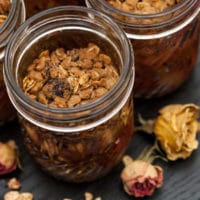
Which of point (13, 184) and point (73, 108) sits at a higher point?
point (73, 108)

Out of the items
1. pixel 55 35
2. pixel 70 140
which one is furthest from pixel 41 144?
pixel 55 35

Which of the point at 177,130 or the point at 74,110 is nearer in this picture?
the point at 74,110

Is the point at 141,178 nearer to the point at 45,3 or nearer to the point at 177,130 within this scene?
the point at 177,130

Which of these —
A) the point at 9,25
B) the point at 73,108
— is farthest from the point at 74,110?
the point at 9,25

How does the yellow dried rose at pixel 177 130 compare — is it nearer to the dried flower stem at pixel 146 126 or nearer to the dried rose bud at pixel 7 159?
the dried flower stem at pixel 146 126

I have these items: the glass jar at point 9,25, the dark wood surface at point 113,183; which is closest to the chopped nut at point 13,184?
the dark wood surface at point 113,183

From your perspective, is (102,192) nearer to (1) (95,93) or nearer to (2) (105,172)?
(2) (105,172)

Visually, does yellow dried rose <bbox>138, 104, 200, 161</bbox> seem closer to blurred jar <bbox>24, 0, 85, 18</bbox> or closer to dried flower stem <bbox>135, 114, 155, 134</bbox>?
dried flower stem <bbox>135, 114, 155, 134</bbox>
